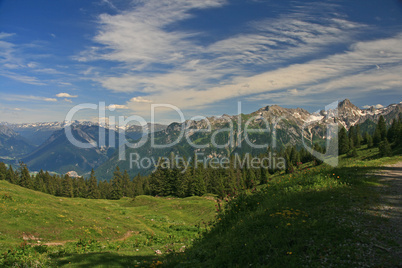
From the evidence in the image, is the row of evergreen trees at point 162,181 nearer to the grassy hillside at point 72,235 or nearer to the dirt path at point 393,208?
the grassy hillside at point 72,235

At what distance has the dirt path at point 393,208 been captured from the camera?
677 centimetres

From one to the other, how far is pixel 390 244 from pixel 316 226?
→ 83.3 inches

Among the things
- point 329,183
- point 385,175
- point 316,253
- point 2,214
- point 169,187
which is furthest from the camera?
point 169,187

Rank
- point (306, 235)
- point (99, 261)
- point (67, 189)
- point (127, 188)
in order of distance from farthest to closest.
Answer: point (127, 188) < point (67, 189) < point (99, 261) < point (306, 235)

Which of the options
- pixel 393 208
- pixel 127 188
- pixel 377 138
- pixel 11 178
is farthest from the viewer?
pixel 127 188

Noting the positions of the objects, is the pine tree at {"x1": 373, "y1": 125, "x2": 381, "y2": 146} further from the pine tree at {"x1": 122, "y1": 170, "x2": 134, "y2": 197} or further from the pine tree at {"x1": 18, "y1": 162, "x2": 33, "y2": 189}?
the pine tree at {"x1": 18, "y1": 162, "x2": 33, "y2": 189}

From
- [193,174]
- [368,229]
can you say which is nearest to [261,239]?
[368,229]

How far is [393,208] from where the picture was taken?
9.71 metres

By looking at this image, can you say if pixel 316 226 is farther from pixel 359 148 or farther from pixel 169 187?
pixel 359 148

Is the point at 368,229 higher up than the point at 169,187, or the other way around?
the point at 368,229

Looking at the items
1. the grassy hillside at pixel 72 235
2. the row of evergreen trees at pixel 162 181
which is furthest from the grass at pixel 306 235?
the row of evergreen trees at pixel 162 181

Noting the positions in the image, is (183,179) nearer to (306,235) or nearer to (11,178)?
(306,235)

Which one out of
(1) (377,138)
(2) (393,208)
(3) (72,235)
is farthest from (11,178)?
(1) (377,138)

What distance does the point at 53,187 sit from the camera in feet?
330
